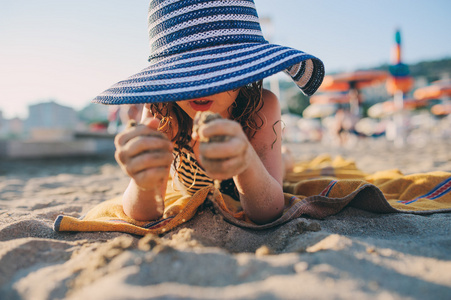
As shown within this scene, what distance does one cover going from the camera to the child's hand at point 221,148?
0.83 metres

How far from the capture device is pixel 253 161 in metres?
1.06

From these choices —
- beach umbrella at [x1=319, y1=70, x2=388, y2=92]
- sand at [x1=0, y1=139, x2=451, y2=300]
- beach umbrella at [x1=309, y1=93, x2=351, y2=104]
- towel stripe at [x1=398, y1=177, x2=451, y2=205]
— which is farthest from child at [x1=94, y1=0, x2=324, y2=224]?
beach umbrella at [x1=309, y1=93, x2=351, y2=104]

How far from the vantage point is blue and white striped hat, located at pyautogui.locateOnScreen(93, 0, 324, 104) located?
3.37ft

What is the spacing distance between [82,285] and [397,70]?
9.83m

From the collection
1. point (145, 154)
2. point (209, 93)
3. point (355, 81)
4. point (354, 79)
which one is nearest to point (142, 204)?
point (145, 154)

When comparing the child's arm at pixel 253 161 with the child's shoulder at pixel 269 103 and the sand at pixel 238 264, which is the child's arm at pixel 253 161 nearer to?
the child's shoulder at pixel 269 103

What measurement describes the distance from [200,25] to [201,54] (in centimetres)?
12

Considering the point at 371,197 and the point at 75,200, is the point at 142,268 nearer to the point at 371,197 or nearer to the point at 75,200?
the point at 371,197

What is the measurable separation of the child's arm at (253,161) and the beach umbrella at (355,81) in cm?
980

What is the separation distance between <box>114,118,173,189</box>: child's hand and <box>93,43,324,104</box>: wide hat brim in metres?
0.19

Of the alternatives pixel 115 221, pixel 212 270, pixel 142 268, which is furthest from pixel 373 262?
pixel 115 221

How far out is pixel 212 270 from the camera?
0.72m

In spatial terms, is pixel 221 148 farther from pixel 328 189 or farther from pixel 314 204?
pixel 328 189

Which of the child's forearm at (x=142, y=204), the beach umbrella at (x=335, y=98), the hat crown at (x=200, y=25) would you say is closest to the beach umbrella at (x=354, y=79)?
the beach umbrella at (x=335, y=98)
